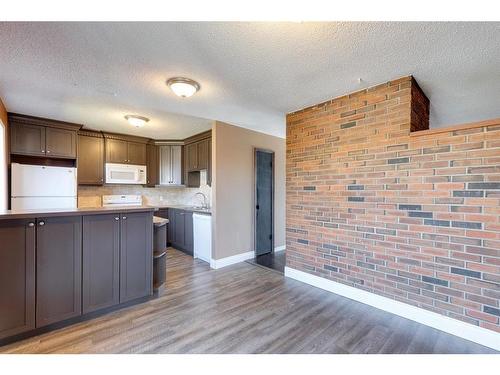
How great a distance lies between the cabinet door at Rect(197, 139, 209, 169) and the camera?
4.46 meters

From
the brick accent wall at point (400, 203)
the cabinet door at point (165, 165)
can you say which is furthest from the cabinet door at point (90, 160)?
the brick accent wall at point (400, 203)

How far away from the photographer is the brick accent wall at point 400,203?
192cm

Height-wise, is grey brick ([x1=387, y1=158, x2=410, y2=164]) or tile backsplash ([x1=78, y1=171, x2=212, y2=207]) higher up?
grey brick ([x1=387, y1=158, x2=410, y2=164])

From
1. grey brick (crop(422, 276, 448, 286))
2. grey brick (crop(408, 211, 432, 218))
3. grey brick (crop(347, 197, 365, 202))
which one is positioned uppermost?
grey brick (crop(347, 197, 365, 202))

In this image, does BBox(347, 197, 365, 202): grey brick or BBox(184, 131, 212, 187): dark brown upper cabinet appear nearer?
BBox(347, 197, 365, 202): grey brick

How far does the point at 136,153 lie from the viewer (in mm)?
5000

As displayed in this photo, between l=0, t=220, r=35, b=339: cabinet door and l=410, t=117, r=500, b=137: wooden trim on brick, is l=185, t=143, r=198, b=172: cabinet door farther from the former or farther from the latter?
l=410, t=117, r=500, b=137: wooden trim on brick

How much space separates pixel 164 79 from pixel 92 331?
2.48m

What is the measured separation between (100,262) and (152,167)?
3284 mm

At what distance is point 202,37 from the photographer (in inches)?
66.2

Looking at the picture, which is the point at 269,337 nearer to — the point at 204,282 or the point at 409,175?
the point at 204,282

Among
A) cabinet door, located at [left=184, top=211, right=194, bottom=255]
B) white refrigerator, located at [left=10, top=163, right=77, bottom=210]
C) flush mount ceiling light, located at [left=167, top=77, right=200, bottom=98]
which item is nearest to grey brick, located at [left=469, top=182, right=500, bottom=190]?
flush mount ceiling light, located at [left=167, top=77, right=200, bottom=98]

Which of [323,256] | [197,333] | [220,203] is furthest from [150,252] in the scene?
[323,256]

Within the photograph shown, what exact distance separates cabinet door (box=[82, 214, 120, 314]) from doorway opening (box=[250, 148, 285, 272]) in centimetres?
238
